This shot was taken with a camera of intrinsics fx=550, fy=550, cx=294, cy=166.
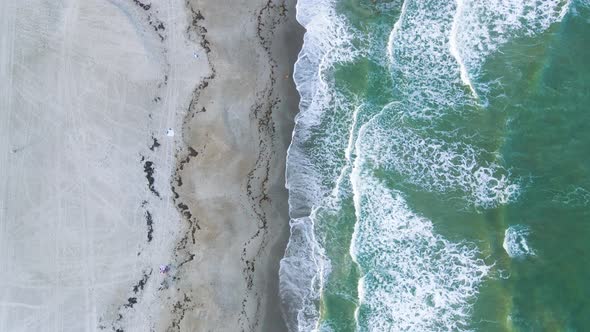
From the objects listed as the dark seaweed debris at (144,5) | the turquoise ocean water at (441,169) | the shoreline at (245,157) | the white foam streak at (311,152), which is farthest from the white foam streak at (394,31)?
the dark seaweed debris at (144,5)

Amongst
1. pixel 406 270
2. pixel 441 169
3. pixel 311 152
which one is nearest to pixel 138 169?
pixel 311 152

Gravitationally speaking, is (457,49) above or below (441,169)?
above

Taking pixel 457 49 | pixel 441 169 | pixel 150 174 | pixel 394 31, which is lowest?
pixel 150 174

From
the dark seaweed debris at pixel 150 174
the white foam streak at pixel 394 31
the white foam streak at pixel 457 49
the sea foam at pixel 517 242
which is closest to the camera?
the sea foam at pixel 517 242

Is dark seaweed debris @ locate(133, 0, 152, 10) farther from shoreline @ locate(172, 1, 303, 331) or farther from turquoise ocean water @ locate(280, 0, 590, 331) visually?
turquoise ocean water @ locate(280, 0, 590, 331)

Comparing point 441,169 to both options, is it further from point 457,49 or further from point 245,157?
point 245,157

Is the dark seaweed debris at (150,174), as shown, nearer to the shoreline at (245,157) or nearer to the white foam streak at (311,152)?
the shoreline at (245,157)
